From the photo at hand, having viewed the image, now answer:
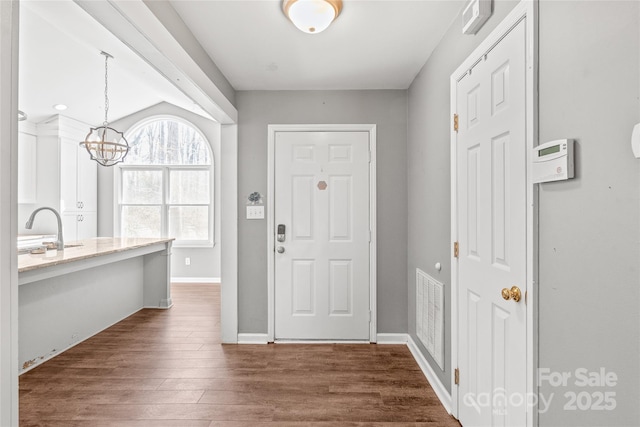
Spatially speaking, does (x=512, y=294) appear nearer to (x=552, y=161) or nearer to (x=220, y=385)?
(x=552, y=161)

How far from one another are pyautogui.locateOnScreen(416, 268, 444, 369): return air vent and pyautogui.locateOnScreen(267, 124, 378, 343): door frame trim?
0.51 meters

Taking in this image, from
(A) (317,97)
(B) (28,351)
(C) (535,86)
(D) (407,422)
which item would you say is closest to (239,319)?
(B) (28,351)

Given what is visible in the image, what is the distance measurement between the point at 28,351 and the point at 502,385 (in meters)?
3.37

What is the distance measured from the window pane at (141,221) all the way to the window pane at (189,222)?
27 cm

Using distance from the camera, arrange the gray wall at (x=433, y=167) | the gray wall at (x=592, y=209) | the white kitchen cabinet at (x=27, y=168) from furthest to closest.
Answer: the white kitchen cabinet at (x=27, y=168)
the gray wall at (x=433, y=167)
the gray wall at (x=592, y=209)

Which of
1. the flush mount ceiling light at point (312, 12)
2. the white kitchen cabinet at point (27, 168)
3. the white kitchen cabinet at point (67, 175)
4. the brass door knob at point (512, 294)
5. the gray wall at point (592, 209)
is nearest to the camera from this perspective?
the gray wall at point (592, 209)

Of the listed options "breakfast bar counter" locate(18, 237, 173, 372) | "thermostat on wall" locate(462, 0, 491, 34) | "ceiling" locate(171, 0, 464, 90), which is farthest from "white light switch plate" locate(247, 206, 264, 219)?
"thermostat on wall" locate(462, 0, 491, 34)

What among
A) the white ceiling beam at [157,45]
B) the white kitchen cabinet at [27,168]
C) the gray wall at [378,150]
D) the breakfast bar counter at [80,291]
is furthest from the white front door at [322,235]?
the white kitchen cabinet at [27,168]

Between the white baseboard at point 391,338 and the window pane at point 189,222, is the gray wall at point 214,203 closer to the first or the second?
the window pane at point 189,222

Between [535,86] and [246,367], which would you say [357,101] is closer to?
[535,86]

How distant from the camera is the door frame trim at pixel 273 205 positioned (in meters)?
3.33

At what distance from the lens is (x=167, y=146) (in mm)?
6281

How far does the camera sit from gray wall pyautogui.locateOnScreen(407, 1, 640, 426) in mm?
913

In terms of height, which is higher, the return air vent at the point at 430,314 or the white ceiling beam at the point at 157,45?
the white ceiling beam at the point at 157,45
